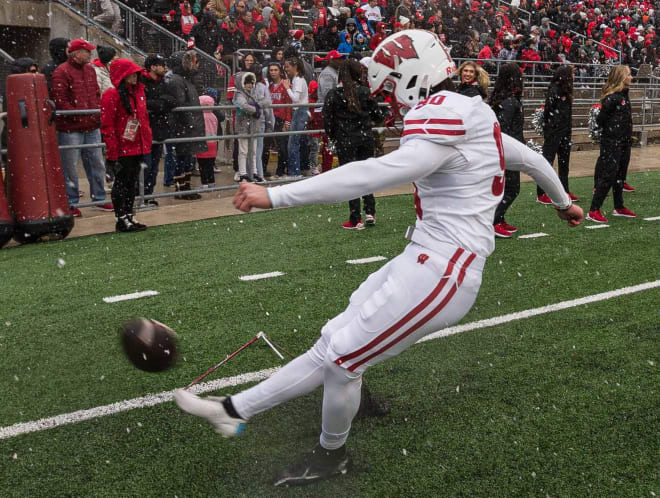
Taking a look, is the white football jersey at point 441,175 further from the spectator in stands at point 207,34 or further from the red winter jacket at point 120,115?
the spectator in stands at point 207,34

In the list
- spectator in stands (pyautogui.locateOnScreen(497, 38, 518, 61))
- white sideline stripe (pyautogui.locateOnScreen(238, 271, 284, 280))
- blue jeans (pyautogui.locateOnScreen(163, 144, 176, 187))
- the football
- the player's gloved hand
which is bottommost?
white sideline stripe (pyautogui.locateOnScreen(238, 271, 284, 280))

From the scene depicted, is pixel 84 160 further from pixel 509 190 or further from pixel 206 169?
pixel 509 190

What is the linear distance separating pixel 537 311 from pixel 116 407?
3.25 metres

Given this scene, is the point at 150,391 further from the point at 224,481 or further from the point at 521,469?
the point at 521,469

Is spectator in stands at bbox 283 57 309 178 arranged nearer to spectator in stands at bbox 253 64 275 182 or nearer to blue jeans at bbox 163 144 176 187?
spectator in stands at bbox 253 64 275 182

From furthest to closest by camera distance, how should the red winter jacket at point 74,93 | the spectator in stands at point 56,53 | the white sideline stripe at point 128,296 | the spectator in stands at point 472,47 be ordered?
the spectator in stands at point 472,47 → the spectator in stands at point 56,53 → the red winter jacket at point 74,93 → the white sideline stripe at point 128,296

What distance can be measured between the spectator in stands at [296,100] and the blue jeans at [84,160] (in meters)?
3.23

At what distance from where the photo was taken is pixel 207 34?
50.6ft

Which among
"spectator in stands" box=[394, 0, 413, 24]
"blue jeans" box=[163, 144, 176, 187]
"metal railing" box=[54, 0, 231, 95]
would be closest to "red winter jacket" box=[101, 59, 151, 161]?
"blue jeans" box=[163, 144, 176, 187]

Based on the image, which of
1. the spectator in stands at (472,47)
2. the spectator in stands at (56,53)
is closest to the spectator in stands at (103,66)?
the spectator in stands at (56,53)

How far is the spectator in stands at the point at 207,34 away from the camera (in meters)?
15.4

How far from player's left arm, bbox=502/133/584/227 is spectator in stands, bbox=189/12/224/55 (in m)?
12.6

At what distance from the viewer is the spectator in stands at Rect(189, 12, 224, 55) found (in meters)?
15.4

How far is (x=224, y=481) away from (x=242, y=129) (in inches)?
339
